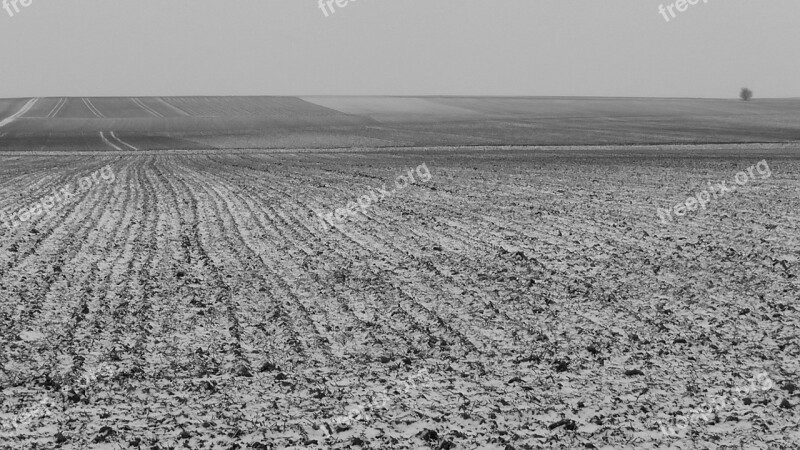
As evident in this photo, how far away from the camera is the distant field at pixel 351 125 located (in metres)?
53.0

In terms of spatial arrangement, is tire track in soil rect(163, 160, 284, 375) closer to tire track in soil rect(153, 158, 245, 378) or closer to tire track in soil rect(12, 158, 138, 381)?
tire track in soil rect(153, 158, 245, 378)

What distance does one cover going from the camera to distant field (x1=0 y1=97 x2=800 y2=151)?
53.0 meters

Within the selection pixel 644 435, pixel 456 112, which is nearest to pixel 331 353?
pixel 644 435

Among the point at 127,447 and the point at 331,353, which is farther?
the point at 331,353

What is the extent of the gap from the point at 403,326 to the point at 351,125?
61.4 metres

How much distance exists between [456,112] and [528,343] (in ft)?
274

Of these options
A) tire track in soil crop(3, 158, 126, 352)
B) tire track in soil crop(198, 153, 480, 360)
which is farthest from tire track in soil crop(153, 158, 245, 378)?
tire track in soil crop(198, 153, 480, 360)

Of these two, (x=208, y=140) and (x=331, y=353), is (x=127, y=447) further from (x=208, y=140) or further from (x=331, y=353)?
(x=208, y=140)

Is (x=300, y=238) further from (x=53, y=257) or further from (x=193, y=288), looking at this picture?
(x=53, y=257)

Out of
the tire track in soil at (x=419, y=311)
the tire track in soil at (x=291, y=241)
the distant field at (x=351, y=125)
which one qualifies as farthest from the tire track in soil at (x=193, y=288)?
the distant field at (x=351, y=125)

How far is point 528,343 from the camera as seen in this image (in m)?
8.79

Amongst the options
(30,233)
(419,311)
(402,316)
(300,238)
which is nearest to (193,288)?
(402,316)

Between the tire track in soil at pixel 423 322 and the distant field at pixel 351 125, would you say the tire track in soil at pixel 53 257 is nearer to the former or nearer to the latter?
the tire track in soil at pixel 423 322

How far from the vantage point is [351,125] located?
6981cm
